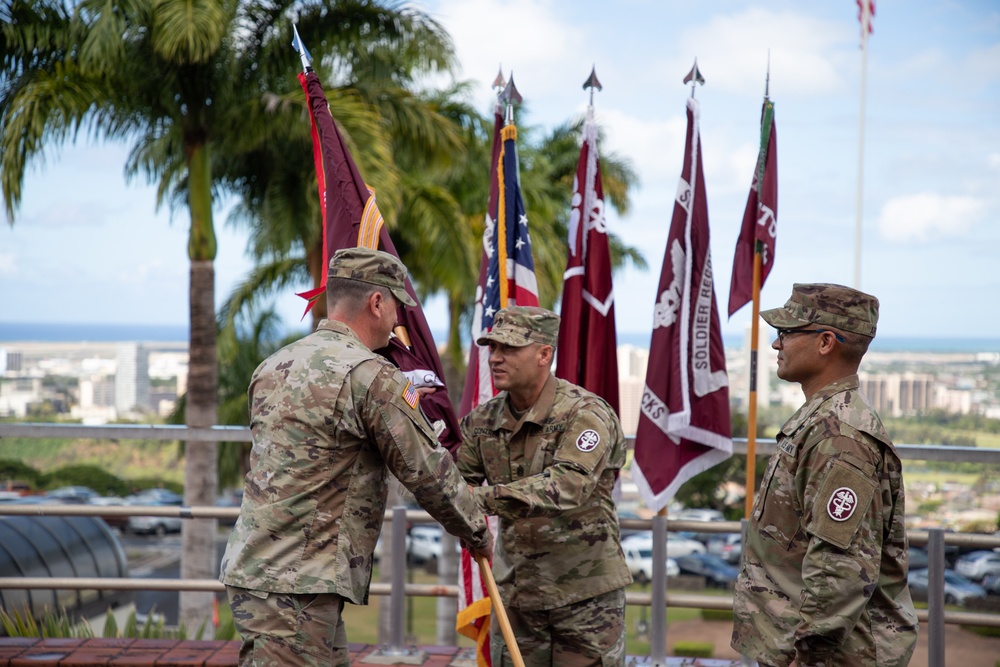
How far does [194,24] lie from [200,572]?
22.0 ft

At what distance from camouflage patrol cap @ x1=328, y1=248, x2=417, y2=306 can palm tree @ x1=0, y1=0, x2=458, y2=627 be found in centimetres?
692

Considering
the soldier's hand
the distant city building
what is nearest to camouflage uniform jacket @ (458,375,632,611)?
the soldier's hand

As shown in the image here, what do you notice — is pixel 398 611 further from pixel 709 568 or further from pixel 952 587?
pixel 709 568

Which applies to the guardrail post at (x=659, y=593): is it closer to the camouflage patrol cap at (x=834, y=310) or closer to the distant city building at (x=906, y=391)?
the camouflage patrol cap at (x=834, y=310)

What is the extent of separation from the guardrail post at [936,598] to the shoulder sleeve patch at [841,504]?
1960mm

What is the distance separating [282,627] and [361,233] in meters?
2.10

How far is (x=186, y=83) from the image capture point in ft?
37.2

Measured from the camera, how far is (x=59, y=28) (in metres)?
10.4

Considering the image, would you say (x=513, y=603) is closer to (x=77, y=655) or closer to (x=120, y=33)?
(x=77, y=655)

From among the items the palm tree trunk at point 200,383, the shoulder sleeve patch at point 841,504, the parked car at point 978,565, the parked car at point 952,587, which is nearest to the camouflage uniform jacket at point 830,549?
the shoulder sleeve patch at point 841,504

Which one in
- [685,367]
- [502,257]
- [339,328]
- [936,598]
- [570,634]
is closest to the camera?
[339,328]

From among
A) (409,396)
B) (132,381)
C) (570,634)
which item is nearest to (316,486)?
(409,396)

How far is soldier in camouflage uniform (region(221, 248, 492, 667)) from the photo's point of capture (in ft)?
9.55

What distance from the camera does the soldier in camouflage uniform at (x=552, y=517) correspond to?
362 cm
